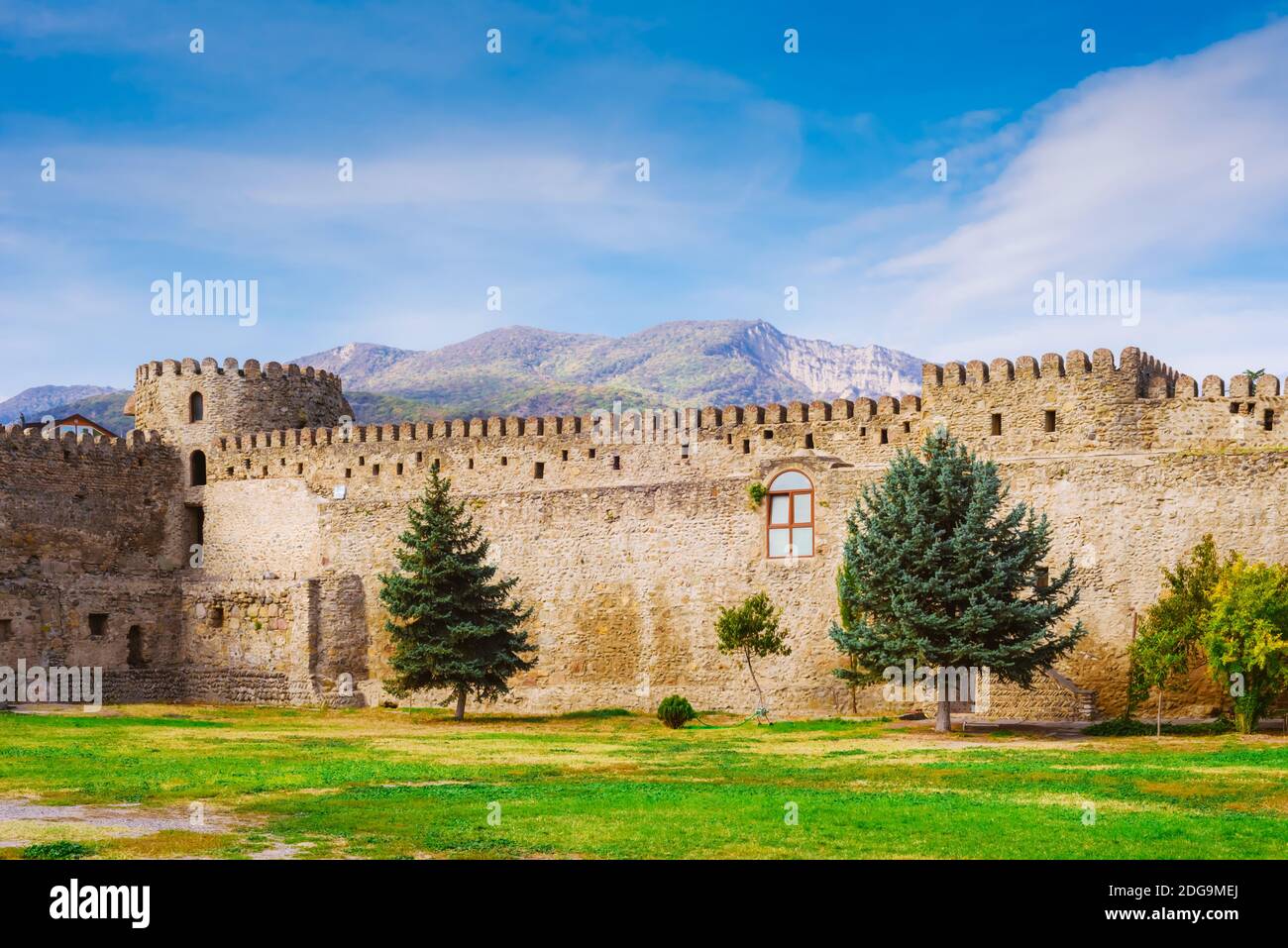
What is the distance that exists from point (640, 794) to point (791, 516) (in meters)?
17.1

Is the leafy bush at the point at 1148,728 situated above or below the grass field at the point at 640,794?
below

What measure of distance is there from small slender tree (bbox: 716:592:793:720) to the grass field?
4.05 metres

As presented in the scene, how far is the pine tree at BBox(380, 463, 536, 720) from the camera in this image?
31.0 metres

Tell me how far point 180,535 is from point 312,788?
26.7 m

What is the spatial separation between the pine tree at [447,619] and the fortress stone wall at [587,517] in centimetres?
363

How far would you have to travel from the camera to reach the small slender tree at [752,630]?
102 feet

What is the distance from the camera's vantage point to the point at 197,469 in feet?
141

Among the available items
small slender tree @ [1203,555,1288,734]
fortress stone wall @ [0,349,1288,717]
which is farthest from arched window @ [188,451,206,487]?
small slender tree @ [1203,555,1288,734]

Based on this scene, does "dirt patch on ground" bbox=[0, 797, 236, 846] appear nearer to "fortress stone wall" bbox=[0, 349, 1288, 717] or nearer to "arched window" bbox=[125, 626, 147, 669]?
"fortress stone wall" bbox=[0, 349, 1288, 717]

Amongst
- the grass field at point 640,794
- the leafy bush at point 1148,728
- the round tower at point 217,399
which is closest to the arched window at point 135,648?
the round tower at point 217,399

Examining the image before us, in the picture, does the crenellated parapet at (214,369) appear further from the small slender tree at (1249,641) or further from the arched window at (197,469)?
the small slender tree at (1249,641)

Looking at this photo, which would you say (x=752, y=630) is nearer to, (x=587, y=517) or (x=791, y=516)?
(x=791, y=516)

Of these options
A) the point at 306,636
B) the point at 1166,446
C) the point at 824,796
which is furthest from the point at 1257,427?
the point at 306,636
